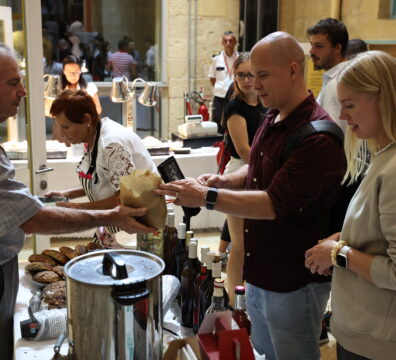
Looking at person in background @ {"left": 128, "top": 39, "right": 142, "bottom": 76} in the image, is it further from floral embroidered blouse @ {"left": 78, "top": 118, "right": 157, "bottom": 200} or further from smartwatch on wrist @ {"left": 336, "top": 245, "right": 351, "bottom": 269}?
smartwatch on wrist @ {"left": 336, "top": 245, "right": 351, "bottom": 269}

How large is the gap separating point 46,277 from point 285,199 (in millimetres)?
888

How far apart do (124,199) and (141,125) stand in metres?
6.44

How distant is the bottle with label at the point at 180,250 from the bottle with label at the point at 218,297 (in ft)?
1.20

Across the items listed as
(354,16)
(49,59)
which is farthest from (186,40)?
(354,16)

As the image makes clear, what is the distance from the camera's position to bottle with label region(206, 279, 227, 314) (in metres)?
1.50

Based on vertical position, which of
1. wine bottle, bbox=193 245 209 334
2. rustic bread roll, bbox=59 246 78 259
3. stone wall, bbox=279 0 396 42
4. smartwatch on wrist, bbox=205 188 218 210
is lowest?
rustic bread roll, bbox=59 246 78 259

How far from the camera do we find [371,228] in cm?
136

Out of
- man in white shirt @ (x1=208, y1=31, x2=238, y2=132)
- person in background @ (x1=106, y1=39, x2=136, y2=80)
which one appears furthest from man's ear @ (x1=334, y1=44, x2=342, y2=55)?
person in background @ (x1=106, y1=39, x2=136, y2=80)

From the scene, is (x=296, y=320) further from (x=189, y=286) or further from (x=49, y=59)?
(x=49, y=59)

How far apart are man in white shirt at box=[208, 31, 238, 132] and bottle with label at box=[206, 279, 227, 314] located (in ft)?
18.7

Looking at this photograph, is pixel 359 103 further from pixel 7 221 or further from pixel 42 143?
pixel 42 143

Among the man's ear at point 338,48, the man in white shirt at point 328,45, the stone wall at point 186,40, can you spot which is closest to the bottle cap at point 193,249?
the man in white shirt at point 328,45

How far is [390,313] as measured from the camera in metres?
1.36

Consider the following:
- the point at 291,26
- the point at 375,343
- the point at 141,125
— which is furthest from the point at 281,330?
the point at 141,125
